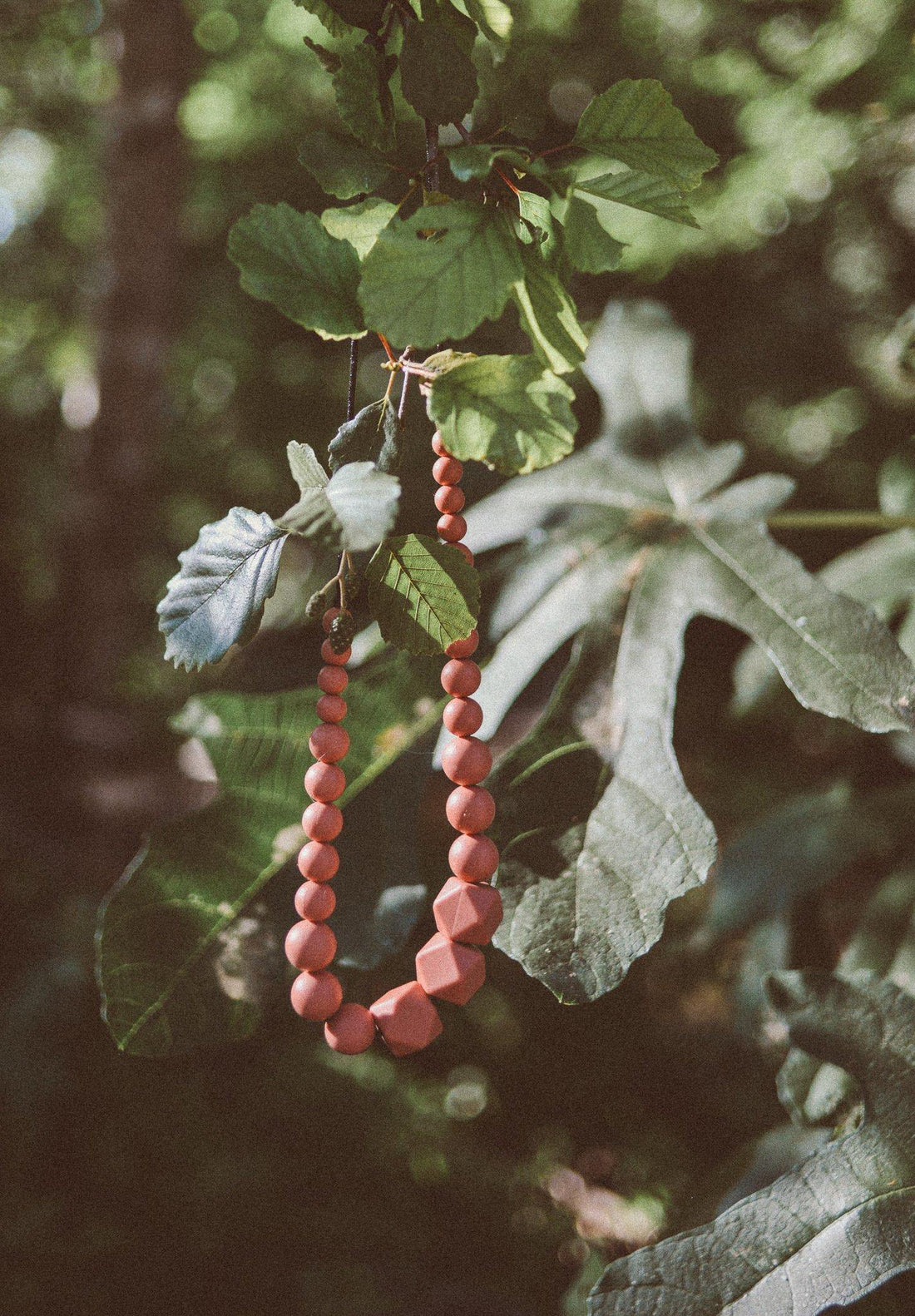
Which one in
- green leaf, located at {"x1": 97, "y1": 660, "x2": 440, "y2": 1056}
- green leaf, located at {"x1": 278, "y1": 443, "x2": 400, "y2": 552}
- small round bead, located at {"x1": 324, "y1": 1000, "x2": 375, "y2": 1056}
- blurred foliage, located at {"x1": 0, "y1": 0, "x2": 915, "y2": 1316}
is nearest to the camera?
green leaf, located at {"x1": 278, "y1": 443, "x2": 400, "y2": 552}

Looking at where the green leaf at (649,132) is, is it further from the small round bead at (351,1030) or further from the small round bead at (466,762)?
the small round bead at (351,1030)

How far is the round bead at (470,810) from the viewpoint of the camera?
1.38ft

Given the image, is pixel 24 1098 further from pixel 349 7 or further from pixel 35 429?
pixel 35 429

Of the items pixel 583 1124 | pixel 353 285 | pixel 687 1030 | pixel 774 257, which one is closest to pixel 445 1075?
pixel 583 1124

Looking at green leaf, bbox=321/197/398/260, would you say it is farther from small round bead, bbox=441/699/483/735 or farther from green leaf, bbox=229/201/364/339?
small round bead, bbox=441/699/483/735

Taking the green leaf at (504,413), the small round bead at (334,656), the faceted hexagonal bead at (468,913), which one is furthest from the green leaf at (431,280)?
the faceted hexagonal bead at (468,913)

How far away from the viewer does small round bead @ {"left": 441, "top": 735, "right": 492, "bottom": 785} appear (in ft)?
1.38

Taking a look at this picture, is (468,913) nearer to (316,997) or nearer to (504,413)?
(316,997)

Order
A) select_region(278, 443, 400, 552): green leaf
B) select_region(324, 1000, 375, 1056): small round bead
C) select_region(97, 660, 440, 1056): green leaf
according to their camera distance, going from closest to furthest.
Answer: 1. select_region(278, 443, 400, 552): green leaf
2. select_region(324, 1000, 375, 1056): small round bead
3. select_region(97, 660, 440, 1056): green leaf

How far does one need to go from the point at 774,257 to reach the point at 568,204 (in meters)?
1.32

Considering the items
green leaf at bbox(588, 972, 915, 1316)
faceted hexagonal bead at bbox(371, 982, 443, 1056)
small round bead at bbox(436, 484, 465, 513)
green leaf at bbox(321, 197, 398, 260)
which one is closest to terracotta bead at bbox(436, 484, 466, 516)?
small round bead at bbox(436, 484, 465, 513)

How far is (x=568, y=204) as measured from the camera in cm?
34

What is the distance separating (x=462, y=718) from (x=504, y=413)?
0.49ft

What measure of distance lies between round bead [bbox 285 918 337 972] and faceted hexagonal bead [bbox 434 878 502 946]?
5 centimetres
